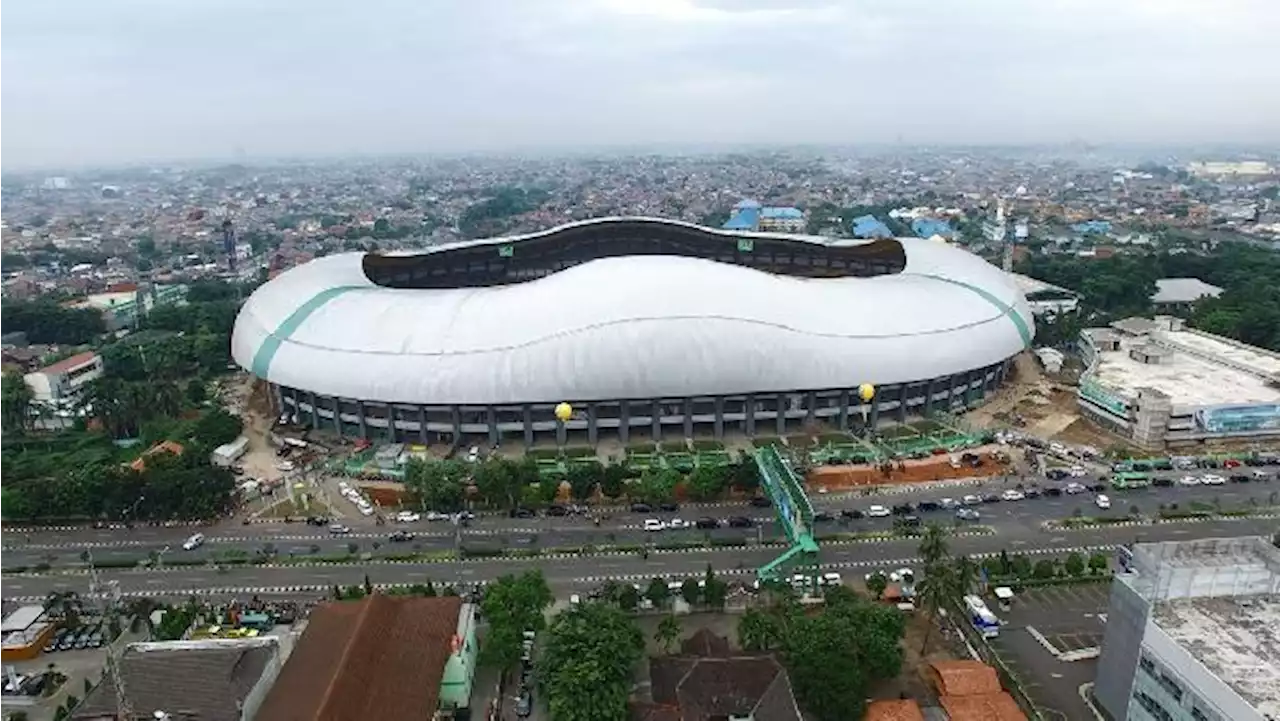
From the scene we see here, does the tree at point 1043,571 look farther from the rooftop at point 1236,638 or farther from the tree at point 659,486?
the tree at point 659,486

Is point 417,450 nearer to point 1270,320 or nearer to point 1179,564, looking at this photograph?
point 1179,564

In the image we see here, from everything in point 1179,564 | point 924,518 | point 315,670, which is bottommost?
point 924,518

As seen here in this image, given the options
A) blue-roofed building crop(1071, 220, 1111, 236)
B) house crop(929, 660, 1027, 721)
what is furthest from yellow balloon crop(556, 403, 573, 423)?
blue-roofed building crop(1071, 220, 1111, 236)

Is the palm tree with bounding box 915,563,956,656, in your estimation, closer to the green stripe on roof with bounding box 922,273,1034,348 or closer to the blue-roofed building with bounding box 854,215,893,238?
the green stripe on roof with bounding box 922,273,1034,348

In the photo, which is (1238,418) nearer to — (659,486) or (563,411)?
(659,486)

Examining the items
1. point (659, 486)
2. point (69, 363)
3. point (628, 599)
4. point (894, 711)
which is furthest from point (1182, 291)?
point (69, 363)

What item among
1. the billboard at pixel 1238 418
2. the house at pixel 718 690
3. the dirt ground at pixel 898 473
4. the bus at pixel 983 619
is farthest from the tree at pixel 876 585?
the billboard at pixel 1238 418

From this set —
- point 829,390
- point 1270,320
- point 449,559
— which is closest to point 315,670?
point 449,559
